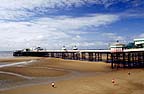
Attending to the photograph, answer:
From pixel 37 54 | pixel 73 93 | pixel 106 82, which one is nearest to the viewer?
pixel 73 93

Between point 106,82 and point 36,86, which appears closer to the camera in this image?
point 36,86

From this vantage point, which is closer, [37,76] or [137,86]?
[137,86]

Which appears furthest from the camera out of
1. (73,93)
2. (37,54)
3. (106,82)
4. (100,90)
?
(37,54)

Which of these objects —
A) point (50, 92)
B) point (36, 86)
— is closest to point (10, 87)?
point (36, 86)

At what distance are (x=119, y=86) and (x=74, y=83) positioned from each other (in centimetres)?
529

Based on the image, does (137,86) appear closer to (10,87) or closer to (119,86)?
(119,86)

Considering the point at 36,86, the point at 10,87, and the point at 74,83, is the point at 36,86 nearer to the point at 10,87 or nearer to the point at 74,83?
the point at 10,87

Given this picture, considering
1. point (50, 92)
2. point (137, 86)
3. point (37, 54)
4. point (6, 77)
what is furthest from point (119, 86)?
point (37, 54)

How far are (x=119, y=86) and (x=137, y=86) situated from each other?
6.84 feet

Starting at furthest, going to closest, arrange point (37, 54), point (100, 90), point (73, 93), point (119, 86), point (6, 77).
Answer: point (37, 54), point (6, 77), point (119, 86), point (100, 90), point (73, 93)

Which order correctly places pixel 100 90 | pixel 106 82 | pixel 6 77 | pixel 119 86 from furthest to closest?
pixel 6 77
pixel 106 82
pixel 119 86
pixel 100 90

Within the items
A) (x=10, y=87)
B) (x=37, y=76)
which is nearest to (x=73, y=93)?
(x=10, y=87)

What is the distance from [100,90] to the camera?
89.1ft

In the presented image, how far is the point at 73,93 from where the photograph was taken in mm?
25219
